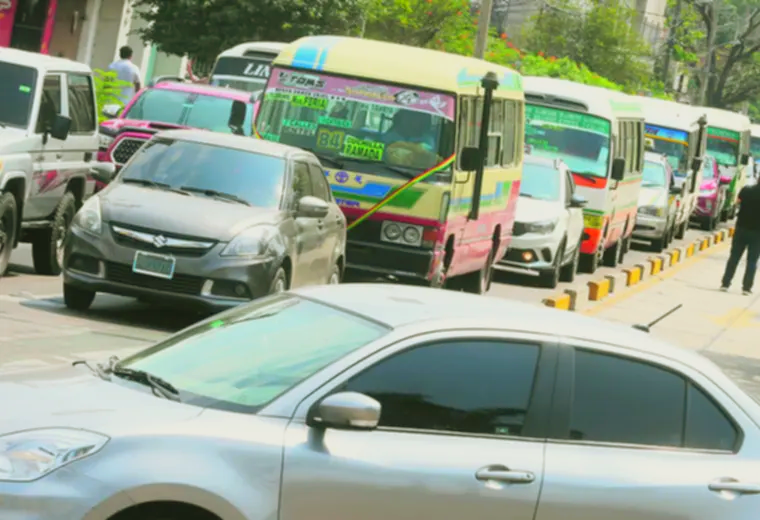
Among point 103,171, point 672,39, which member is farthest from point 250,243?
point 672,39

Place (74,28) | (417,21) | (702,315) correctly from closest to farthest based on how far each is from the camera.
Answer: (702,315) < (74,28) < (417,21)

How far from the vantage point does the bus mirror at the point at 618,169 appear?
1065 inches

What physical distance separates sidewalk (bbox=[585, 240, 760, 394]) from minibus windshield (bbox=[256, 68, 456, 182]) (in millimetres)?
3034

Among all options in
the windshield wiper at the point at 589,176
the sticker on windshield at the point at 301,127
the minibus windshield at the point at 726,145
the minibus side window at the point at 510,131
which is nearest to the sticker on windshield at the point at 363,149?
the sticker on windshield at the point at 301,127

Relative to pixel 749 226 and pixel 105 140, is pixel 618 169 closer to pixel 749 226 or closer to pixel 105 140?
pixel 749 226

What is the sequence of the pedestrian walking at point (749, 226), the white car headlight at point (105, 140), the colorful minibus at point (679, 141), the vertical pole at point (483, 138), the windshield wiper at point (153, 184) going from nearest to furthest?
the windshield wiper at point (153, 184), the vertical pole at point (483, 138), the white car headlight at point (105, 140), the pedestrian walking at point (749, 226), the colorful minibus at point (679, 141)

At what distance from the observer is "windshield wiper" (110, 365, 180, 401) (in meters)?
6.22

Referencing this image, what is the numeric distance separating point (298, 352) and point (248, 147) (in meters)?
8.95

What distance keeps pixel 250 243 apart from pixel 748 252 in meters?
16.1

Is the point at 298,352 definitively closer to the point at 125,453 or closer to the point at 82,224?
the point at 125,453

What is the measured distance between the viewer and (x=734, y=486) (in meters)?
6.41

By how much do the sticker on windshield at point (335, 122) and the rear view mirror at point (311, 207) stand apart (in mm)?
3129

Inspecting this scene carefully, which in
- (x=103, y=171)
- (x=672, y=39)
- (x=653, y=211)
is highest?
(x=672, y=39)

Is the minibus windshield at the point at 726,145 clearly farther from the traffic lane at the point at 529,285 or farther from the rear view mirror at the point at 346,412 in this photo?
the rear view mirror at the point at 346,412
